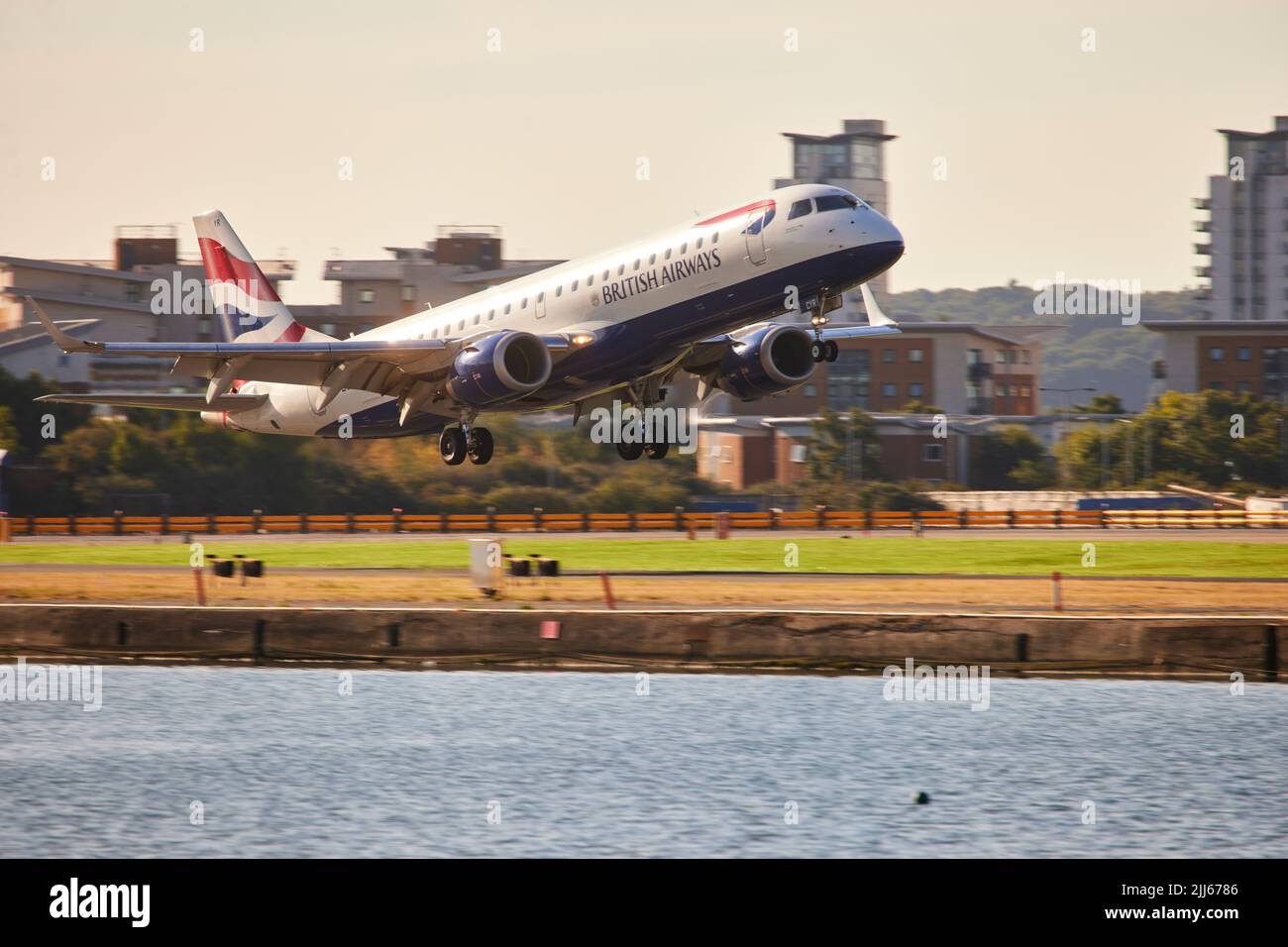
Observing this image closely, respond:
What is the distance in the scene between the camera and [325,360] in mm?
45562

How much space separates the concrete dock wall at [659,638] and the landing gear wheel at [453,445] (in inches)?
335

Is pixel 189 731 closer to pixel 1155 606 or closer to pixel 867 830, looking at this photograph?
pixel 867 830

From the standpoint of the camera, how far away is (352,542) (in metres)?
65.5

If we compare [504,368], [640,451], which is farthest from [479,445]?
[504,368]

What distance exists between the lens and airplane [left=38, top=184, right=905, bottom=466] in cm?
3925

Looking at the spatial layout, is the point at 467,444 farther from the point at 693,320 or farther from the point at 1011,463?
the point at 1011,463

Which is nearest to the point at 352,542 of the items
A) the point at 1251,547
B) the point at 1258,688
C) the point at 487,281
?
the point at 1251,547

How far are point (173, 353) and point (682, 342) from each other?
13.5 meters

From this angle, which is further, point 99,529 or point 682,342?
point 99,529

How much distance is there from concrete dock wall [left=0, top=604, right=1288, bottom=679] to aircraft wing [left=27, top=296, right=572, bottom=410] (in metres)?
7.13

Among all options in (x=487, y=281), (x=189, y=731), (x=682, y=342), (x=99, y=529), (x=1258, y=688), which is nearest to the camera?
(x=1258, y=688)

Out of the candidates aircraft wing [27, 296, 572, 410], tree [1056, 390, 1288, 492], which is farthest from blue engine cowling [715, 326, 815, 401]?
tree [1056, 390, 1288, 492]

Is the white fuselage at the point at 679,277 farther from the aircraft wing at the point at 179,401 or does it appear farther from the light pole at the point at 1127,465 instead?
the light pole at the point at 1127,465

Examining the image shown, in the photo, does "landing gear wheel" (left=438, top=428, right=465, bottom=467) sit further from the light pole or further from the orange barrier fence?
the light pole
